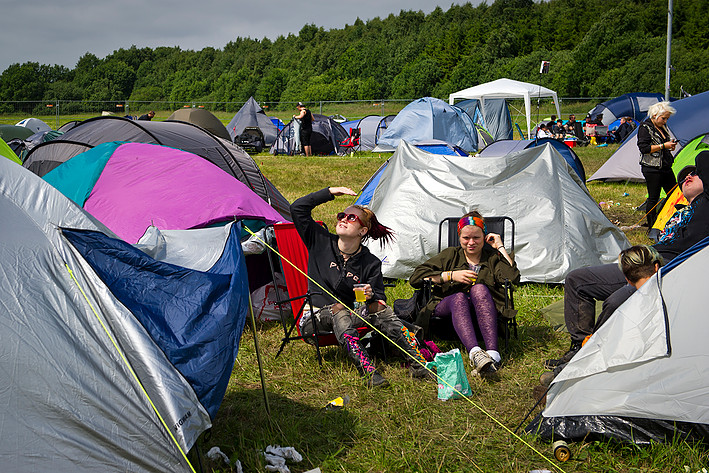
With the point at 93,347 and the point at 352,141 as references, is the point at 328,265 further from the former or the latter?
the point at 352,141

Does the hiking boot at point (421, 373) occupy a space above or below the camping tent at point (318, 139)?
below

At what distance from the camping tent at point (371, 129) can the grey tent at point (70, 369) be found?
18024 mm

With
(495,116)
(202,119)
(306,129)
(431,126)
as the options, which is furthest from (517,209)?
(495,116)

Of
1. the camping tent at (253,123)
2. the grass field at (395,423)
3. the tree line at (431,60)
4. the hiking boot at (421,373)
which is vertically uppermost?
the tree line at (431,60)

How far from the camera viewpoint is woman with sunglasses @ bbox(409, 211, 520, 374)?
4.49 metres

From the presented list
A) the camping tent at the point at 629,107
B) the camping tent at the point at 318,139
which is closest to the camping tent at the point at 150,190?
the camping tent at the point at 318,139

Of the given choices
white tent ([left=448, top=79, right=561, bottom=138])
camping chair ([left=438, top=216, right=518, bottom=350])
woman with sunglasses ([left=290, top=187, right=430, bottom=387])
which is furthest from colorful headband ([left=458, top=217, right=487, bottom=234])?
white tent ([left=448, top=79, right=561, bottom=138])

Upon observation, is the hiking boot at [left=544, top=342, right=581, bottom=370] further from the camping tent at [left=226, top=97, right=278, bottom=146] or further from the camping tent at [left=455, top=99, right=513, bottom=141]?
the camping tent at [left=226, top=97, right=278, bottom=146]

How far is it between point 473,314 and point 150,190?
2.99 meters

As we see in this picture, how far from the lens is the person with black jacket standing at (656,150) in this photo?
7938 millimetres

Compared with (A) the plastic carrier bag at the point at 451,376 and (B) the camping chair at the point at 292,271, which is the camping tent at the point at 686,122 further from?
(A) the plastic carrier bag at the point at 451,376

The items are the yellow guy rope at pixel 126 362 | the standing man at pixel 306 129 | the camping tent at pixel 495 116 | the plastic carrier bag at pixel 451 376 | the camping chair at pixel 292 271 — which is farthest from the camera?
the camping tent at pixel 495 116

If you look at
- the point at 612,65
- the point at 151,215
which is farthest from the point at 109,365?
the point at 612,65

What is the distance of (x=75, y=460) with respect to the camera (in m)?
2.41
